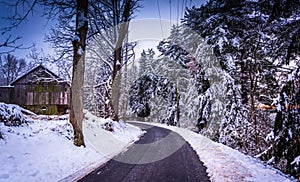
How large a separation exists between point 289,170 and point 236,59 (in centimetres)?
906

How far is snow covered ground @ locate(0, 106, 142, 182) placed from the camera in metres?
4.21

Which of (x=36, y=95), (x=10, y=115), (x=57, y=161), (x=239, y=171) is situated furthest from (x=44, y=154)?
(x=36, y=95)

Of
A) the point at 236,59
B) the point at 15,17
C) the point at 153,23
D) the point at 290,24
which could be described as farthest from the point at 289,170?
the point at 153,23

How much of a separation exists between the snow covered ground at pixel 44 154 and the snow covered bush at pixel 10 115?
0.25 metres

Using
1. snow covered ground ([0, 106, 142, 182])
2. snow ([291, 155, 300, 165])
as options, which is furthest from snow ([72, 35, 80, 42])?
snow ([291, 155, 300, 165])

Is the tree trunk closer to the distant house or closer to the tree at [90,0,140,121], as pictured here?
the tree at [90,0,140,121]

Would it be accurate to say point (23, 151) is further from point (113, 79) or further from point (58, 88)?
point (58, 88)

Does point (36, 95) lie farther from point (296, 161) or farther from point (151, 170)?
point (296, 161)

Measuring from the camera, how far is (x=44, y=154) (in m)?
5.35

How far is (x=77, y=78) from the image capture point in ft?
22.9

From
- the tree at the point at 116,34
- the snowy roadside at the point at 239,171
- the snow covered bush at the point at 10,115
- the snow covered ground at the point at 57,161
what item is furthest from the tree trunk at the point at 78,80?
the tree at the point at 116,34

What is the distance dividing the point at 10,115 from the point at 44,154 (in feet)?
8.62

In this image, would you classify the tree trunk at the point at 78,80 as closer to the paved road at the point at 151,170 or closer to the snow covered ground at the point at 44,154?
the snow covered ground at the point at 44,154

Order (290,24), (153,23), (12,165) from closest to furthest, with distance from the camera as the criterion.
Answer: (12,165)
(290,24)
(153,23)
